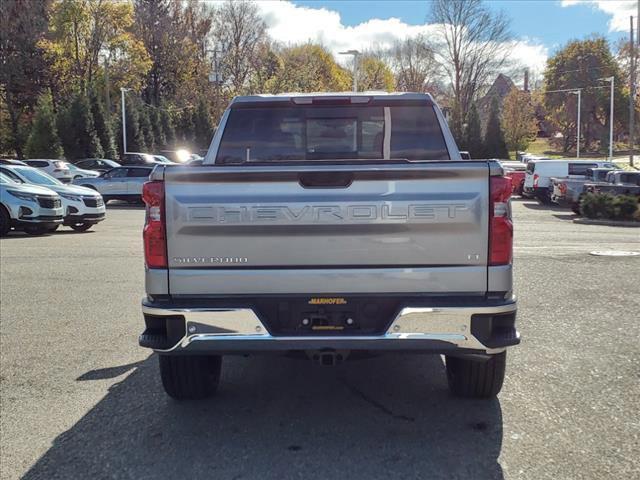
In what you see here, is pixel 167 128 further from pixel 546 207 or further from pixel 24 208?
pixel 24 208

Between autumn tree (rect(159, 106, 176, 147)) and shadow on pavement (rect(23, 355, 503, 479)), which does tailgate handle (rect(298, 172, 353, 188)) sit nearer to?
shadow on pavement (rect(23, 355, 503, 479))

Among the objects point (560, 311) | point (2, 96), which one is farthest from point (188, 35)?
point (560, 311)

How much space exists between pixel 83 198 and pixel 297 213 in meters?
13.9

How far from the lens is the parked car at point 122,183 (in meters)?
25.1

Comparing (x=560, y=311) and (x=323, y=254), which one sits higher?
(x=323, y=254)

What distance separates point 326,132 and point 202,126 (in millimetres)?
54080

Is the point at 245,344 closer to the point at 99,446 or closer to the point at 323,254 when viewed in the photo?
the point at 323,254

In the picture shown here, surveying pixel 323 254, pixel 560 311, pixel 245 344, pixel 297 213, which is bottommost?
pixel 560 311

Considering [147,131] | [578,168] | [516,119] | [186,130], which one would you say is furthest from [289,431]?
[516,119]

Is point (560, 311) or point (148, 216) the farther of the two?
point (560, 311)

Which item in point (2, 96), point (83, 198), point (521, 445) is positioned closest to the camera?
point (521, 445)

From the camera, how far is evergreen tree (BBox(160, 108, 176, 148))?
55500mm

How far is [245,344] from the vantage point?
366cm

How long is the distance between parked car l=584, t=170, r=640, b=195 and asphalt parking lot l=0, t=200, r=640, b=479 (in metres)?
14.7
